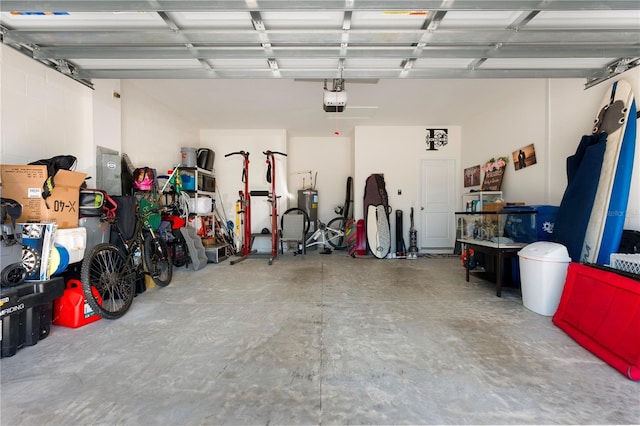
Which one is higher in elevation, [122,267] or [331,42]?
[331,42]

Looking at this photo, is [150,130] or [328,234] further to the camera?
[328,234]

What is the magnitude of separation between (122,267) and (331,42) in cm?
290

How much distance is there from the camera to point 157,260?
3.41 metres

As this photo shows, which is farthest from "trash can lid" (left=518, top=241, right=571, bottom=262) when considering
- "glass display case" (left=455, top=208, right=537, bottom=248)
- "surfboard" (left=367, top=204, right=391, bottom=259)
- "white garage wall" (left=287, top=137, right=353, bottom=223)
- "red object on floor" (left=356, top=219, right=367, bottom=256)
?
"white garage wall" (left=287, top=137, right=353, bottom=223)

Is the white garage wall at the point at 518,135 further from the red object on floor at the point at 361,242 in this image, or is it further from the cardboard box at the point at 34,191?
the cardboard box at the point at 34,191

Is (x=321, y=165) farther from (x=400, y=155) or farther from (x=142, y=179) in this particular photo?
(x=142, y=179)

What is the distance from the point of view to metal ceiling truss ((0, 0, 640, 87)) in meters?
1.76

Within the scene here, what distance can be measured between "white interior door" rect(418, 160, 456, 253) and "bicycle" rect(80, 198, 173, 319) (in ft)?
17.0

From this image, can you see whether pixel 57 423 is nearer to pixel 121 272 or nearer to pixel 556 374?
pixel 121 272

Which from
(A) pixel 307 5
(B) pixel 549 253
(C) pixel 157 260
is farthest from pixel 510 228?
(C) pixel 157 260

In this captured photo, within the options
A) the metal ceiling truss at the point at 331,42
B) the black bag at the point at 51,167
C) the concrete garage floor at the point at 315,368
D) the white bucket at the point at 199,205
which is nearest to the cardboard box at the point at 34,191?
the black bag at the point at 51,167

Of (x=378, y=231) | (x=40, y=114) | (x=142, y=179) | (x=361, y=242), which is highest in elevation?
(x=40, y=114)

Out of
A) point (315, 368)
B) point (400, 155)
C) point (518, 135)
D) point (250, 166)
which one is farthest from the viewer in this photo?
point (250, 166)

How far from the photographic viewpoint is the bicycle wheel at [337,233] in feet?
20.9
